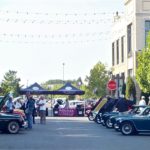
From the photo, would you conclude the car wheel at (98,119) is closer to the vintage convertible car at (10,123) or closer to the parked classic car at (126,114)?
the parked classic car at (126,114)

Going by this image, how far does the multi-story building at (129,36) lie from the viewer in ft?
197

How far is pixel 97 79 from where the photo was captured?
270ft

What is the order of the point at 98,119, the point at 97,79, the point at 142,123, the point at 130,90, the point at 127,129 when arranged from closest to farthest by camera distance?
the point at 142,123
the point at 127,129
the point at 98,119
the point at 130,90
the point at 97,79

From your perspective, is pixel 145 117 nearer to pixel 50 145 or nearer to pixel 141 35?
pixel 50 145

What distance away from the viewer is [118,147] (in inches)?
758

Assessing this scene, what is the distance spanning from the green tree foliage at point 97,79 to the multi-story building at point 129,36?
6.34 m

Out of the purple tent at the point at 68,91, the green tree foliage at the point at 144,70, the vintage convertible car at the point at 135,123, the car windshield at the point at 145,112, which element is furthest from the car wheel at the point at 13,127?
the purple tent at the point at 68,91

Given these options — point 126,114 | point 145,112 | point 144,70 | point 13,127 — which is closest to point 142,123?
point 145,112

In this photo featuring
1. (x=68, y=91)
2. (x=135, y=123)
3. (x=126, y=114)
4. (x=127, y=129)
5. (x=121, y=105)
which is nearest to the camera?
(x=135, y=123)

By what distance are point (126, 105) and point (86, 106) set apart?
15478mm

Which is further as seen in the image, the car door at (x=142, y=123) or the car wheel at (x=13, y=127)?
the car wheel at (x=13, y=127)

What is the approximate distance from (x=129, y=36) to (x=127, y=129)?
1543 inches

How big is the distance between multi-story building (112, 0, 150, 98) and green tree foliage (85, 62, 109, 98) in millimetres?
6340

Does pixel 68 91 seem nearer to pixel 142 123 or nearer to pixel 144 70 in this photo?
pixel 144 70
